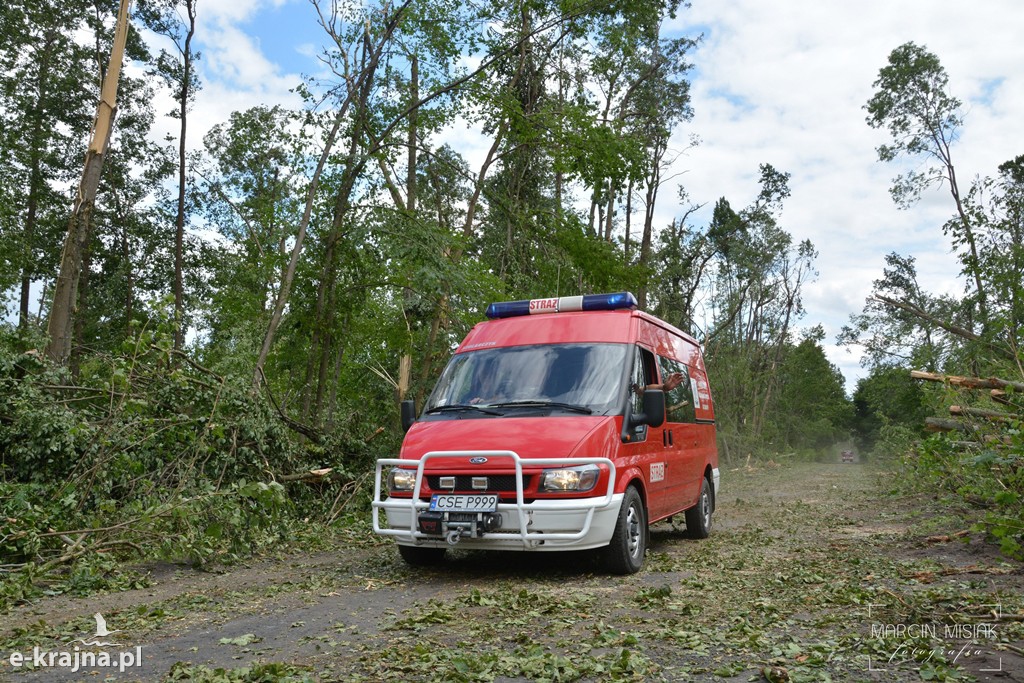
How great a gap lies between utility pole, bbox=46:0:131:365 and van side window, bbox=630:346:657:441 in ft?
28.5

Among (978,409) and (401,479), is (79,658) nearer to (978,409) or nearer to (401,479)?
(401,479)

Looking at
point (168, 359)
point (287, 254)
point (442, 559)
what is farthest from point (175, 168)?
point (442, 559)

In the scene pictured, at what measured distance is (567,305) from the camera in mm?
9008

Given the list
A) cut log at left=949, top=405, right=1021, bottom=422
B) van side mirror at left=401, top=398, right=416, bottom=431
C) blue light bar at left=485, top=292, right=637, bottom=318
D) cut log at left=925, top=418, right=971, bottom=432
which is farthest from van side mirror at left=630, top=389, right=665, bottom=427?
cut log at left=925, top=418, right=971, bottom=432

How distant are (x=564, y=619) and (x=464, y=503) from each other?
1700 millimetres

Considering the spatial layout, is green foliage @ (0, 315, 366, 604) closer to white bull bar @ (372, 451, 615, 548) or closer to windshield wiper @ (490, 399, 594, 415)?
windshield wiper @ (490, 399, 594, 415)

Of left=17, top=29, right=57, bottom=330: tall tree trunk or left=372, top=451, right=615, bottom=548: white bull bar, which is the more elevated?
left=17, top=29, right=57, bottom=330: tall tree trunk

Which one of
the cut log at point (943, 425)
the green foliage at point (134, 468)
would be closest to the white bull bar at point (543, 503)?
the green foliage at point (134, 468)

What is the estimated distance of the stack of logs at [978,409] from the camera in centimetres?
919

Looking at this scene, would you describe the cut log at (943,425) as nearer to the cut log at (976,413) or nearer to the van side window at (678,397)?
the cut log at (976,413)

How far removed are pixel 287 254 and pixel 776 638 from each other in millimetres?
12613

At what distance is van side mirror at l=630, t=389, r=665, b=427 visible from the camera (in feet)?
24.8

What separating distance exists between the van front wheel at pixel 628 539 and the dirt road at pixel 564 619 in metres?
0.14

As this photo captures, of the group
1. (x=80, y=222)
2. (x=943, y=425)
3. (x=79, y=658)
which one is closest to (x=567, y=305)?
(x=79, y=658)
